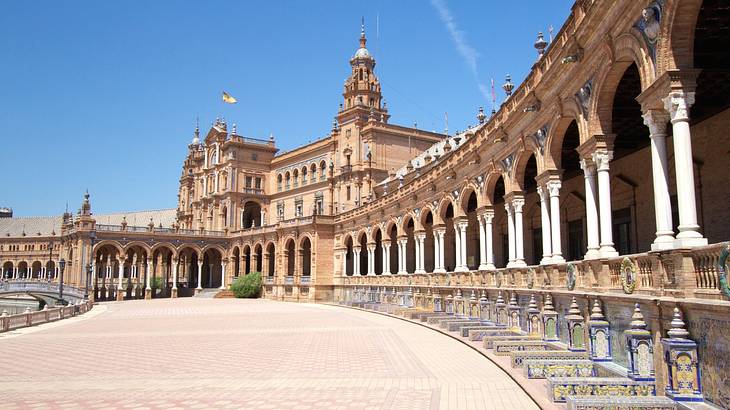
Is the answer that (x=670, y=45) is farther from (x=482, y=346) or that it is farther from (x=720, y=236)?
(x=482, y=346)

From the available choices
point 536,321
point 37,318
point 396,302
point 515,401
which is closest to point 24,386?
point 515,401

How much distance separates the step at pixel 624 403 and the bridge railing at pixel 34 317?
24.5 metres

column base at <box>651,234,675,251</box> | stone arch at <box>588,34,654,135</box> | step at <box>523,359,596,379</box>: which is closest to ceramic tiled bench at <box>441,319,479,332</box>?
step at <box>523,359,596,379</box>

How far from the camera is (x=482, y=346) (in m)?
16.5

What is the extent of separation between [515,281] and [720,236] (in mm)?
6300

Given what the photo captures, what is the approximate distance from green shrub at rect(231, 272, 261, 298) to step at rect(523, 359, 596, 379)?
49538mm

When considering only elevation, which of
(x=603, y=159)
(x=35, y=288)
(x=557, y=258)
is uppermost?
(x=603, y=159)

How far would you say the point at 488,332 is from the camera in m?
17.5

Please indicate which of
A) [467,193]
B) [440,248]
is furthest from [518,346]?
[440,248]

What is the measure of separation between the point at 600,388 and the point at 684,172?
11.5ft

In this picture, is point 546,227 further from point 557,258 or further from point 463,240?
point 463,240

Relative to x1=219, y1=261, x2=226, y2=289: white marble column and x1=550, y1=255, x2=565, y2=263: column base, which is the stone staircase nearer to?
x1=550, y1=255, x2=565, y2=263: column base

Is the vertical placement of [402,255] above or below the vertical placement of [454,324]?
above

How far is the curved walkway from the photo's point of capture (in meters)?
10.5
